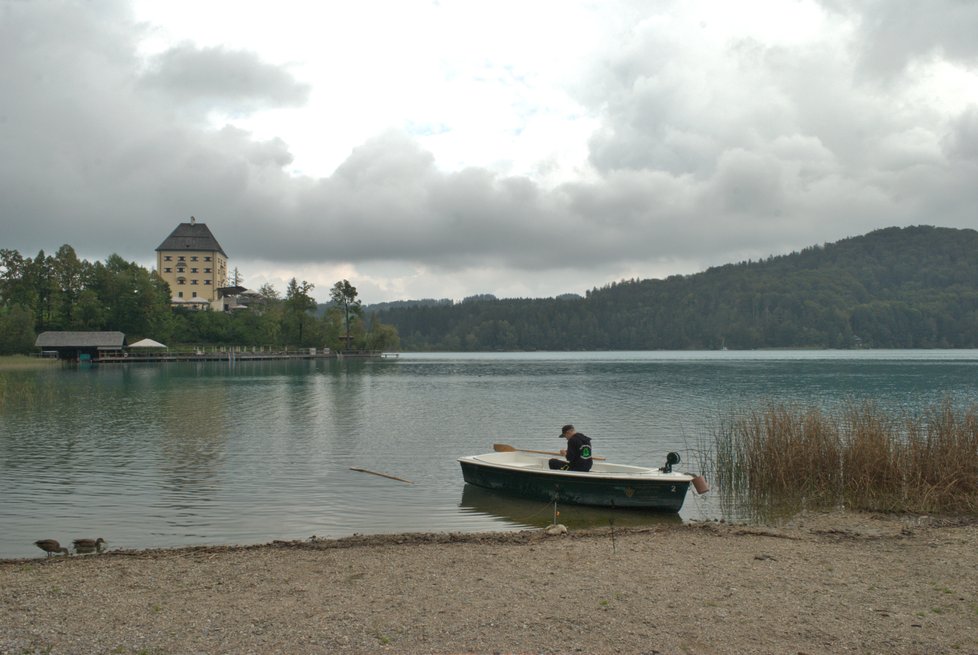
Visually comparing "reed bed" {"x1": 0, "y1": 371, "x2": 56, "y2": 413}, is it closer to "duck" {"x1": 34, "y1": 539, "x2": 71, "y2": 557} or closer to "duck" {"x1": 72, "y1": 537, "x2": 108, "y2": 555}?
"duck" {"x1": 34, "y1": 539, "x2": 71, "y2": 557}

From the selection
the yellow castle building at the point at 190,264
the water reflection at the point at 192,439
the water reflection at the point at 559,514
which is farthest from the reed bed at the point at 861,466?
the yellow castle building at the point at 190,264

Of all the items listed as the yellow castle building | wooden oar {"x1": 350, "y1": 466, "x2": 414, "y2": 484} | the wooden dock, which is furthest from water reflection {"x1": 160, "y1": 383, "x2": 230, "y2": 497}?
the yellow castle building

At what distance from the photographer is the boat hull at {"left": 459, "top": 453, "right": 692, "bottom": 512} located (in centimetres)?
1447

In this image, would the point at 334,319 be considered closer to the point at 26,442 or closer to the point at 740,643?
the point at 26,442

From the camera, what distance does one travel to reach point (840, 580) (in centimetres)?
895

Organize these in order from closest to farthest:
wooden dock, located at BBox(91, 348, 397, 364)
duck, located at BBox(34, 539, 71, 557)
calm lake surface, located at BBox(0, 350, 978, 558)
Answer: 1. duck, located at BBox(34, 539, 71, 557)
2. calm lake surface, located at BBox(0, 350, 978, 558)
3. wooden dock, located at BBox(91, 348, 397, 364)

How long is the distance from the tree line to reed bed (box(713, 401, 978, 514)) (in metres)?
98.0

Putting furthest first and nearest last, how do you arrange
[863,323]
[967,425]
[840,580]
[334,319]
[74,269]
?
[863,323] < [334,319] < [74,269] < [967,425] < [840,580]

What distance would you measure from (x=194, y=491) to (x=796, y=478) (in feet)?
46.2

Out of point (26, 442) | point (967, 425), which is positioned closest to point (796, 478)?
point (967, 425)

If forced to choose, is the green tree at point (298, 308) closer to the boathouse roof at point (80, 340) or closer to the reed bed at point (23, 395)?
the boathouse roof at point (80, 340)

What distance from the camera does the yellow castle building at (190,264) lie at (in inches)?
5448

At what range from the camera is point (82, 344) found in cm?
9412

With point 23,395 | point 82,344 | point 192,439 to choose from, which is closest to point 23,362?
point 82,344
